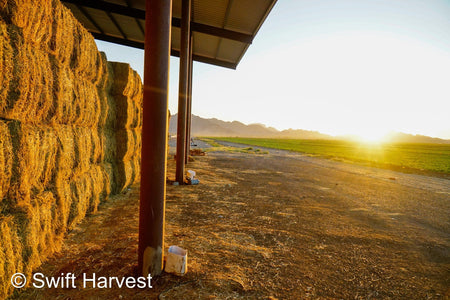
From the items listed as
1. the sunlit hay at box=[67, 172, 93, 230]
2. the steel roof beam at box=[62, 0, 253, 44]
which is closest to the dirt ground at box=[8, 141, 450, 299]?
the sunlit hay at box=[67, 172, 93, 230]

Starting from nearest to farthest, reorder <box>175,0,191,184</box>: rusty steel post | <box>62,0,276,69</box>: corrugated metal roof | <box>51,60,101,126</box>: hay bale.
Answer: <box>51,60,101,126</box>: hay bale → <box>175,0,191,184</box>: rusty steel post → <box>62,0,276,69</box>: corrugated metal roof

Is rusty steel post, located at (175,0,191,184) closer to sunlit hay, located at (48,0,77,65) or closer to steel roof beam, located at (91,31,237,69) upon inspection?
sunlit hay, located at (48,0,77,65)

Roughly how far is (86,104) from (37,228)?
2791 millimetres

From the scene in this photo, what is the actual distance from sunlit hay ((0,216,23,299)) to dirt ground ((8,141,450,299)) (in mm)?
299

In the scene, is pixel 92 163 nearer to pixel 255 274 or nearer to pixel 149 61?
pixel 149 61

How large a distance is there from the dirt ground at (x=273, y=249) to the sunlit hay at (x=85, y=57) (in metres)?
3.16

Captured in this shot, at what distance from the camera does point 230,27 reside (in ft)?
34.3

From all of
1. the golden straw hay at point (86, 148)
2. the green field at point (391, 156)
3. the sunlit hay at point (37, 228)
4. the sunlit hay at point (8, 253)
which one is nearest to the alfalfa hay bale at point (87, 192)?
the golden straw hay at point (86, 148)

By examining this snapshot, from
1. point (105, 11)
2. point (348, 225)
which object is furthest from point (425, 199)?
point (105, 11)

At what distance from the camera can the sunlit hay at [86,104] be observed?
4.55m

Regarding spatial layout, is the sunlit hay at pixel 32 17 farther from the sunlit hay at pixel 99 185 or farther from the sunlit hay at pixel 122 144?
the sunlit hay at pixel 122 144

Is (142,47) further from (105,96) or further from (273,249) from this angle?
(273,249)

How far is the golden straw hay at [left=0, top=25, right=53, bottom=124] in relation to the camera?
2.69 meters

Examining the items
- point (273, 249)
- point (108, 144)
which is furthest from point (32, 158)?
point (273, 249)
